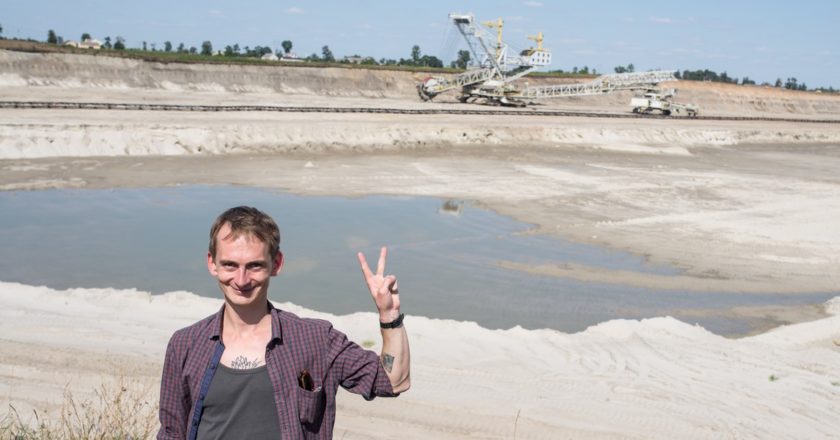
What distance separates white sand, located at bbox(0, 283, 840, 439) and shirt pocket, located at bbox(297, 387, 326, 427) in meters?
3.44

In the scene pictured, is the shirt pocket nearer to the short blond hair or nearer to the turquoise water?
the short blond hair

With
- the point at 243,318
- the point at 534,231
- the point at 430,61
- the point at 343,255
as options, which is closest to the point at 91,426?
the point at 243,318

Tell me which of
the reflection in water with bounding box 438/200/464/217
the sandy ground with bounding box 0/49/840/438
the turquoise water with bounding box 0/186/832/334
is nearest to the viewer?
the sandy ground with bounding box 0/49/840/438

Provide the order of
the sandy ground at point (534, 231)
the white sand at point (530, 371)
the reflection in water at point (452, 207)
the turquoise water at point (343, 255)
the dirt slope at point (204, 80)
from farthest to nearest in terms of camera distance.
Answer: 1. the dirt slope at point (204, 80)
2. the reflection in water at point (452, 207)
3. the turquoise water at point (343, 255)
4. the sandy ground at point (534, 231)
5. the white sand at point (530, 371)

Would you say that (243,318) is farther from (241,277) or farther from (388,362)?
(388,362)

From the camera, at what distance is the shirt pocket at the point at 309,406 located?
298 cm

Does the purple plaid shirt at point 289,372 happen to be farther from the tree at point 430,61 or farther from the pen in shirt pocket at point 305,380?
the tree at point 430,61

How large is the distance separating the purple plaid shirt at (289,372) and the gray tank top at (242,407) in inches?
1.0

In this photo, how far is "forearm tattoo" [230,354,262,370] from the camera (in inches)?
117

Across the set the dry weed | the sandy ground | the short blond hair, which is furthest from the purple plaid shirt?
the sandy ground

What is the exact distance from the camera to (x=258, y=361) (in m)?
2.98

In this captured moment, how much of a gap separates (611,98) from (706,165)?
4005cm

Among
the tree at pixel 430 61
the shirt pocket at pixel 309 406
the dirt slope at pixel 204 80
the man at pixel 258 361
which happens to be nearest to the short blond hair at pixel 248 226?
the man at pixel 258 361

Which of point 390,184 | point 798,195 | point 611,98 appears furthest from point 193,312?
point 611,98
